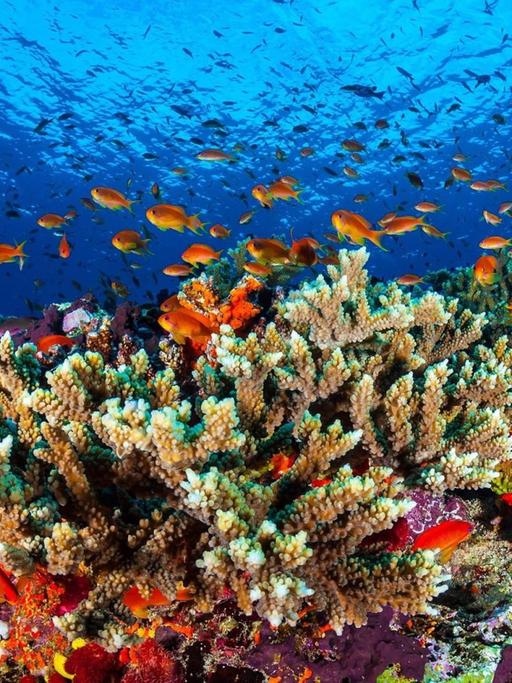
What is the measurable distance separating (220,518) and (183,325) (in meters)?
2.65

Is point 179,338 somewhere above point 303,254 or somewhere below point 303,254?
below

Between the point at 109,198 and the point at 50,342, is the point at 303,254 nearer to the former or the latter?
the point at 50,342

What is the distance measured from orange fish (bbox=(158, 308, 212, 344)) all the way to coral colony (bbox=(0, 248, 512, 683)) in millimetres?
1169

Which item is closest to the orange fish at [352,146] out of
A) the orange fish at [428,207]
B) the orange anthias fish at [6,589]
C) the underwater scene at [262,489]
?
the orange fish at [428,207]

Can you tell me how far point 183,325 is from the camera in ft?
14.3

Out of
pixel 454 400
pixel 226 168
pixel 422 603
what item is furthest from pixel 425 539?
pixel 226 168

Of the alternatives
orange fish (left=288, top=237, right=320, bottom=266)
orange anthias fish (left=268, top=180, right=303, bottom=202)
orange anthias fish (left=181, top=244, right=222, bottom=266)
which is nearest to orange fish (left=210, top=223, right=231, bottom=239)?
orange anthias fish (left=268, top=180, right=303, bottom=202)

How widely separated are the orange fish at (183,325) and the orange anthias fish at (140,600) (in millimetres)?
2493

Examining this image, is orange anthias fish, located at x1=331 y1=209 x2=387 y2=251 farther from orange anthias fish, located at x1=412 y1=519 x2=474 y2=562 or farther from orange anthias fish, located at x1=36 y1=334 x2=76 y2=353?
orange anthias fish, located at x1=412 y1=519 x2=474 y2=562

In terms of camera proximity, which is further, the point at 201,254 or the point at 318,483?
the point at 201,254

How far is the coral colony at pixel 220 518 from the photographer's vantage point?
81.1 inches

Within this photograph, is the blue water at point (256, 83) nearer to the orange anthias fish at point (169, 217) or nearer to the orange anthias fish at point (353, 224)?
the orange anthias fish at point (169, 217)

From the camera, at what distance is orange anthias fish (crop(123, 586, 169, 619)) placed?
85.7 inches

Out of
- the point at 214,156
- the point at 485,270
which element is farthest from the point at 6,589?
the point at 214,156
